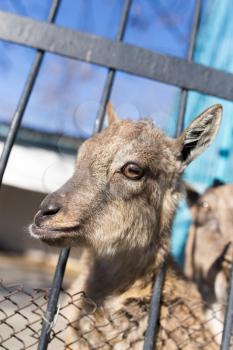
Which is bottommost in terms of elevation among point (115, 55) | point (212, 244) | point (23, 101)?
point (23, 101)

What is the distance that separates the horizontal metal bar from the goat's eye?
0.51 m

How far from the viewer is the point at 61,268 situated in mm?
2559

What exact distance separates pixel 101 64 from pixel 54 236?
0.93 metres

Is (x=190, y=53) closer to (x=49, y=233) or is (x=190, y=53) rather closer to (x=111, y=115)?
(x=111, y=115)

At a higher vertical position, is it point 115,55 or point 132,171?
point 115,55

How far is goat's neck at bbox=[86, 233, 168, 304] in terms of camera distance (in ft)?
9.40

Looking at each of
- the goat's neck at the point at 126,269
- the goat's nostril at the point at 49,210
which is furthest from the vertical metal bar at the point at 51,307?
the goat's neck at the point at 126,269

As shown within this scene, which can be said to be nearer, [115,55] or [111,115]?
[115,55]

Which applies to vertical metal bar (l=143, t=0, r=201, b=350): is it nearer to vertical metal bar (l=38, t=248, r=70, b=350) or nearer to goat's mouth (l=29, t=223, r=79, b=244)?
vertical metal bar (l=38, t=248, r=70, b=350)

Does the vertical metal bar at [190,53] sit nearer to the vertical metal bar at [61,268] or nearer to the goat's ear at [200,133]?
the goat's ear at [200,133]

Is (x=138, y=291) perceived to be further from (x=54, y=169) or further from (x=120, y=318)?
(x=54, y=169)

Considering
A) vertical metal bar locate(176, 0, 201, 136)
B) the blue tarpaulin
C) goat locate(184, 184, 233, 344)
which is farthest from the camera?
the blue tarpaulin

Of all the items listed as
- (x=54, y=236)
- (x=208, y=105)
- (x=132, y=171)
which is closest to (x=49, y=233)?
(x=54, y=236)

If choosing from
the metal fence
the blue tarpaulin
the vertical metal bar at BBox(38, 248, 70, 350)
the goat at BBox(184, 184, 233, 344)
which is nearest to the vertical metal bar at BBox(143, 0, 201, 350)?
the metal fence
